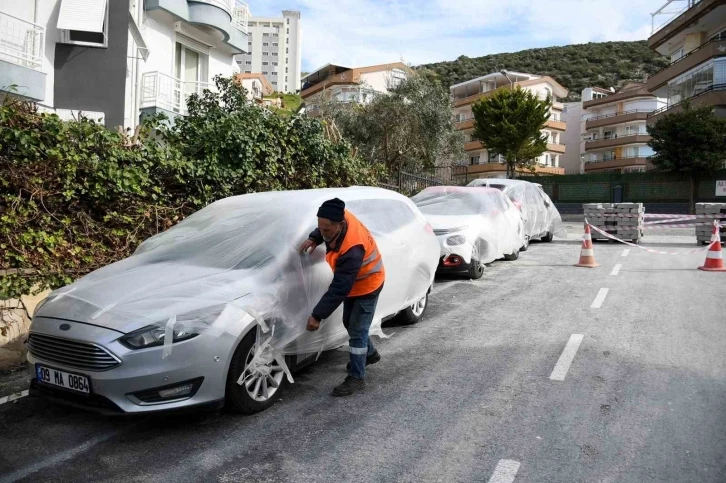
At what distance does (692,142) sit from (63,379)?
1481 inches

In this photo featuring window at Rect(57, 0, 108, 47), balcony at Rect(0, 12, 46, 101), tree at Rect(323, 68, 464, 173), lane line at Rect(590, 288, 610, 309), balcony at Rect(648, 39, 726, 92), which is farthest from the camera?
balcony at Rect(648, 39, 726, 92)

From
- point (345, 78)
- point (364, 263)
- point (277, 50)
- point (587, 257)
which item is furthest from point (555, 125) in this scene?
point (277, 50)

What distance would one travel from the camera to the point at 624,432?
4090 mm

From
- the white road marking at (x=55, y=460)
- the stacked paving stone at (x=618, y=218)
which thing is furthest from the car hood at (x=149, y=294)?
the stacked paving stone at (x=618, y=218)

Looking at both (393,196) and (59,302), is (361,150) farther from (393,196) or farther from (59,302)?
(59,302)

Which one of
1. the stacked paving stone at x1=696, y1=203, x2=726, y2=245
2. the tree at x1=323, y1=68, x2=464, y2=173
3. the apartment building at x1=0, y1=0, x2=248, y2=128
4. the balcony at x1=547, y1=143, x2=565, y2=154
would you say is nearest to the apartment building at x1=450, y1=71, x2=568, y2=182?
the balcony at x1=547, y1=143, x2=565, y2=154

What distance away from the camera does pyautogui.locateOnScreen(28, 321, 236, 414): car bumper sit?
3.84 meters

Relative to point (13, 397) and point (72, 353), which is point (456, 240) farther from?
point (72, 353)

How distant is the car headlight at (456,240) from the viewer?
33.5 feet

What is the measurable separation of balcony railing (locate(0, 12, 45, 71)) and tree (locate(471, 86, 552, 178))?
131ft

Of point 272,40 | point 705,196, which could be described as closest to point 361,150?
point 705,196

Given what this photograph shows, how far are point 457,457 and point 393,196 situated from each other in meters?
3.70

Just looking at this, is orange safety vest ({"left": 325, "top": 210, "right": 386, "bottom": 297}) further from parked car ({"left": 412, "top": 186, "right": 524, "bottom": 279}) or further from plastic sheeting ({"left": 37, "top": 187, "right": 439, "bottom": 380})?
parked car ({"left": 412, "top": 186, "right": 524, "bottom": 279})

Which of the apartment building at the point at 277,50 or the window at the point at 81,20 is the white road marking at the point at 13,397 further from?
the apartment building at the point at 277,50
